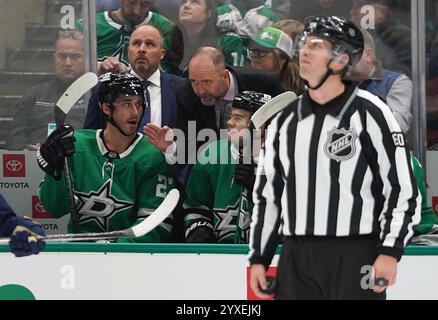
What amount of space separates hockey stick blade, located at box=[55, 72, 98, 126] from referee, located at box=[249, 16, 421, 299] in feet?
4.77

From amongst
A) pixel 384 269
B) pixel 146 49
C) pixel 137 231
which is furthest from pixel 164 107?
pixel 384 269

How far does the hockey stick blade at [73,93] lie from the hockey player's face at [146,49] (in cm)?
24

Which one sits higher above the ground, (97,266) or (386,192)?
(386,192)

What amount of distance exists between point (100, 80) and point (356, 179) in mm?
1775

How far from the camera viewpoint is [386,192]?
→ 3990mm

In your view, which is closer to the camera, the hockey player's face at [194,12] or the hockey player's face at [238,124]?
the hockey player's face at [238,124]

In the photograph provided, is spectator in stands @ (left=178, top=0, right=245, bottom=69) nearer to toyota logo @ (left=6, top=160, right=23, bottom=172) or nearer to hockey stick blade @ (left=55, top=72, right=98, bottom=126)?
hockey stick blade @ (left=55, top=72, right=98, bottom=126)

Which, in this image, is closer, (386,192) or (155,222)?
(386,192)

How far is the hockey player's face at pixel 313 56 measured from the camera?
415 cm

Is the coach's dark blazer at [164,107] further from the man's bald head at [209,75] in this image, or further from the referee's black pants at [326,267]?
the referee's black pants at [326,267]

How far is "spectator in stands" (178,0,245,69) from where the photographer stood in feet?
18.1

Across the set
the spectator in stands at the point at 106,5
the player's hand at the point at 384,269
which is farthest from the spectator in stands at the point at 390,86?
the player's hand at the point at 384,269
